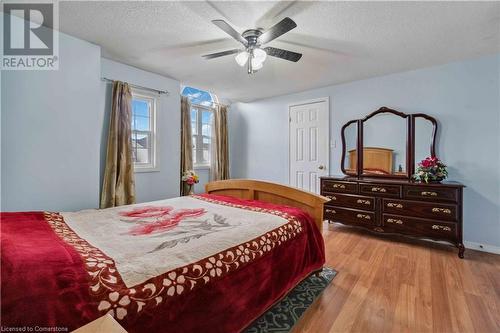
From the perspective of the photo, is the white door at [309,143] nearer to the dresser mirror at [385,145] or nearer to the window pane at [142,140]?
the dresser mirror at [385,145]

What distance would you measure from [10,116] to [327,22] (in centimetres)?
306

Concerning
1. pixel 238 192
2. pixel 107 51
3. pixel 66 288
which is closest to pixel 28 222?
pixel 66 288

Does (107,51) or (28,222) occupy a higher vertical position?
(107,51)

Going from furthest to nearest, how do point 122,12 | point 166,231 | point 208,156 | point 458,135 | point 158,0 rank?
1. point 208,156
2. point 458,135
3. point 122,12
4. point 158,0
5. point 166,231

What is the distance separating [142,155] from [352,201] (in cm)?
319

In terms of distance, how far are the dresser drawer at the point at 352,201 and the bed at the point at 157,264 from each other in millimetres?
1545

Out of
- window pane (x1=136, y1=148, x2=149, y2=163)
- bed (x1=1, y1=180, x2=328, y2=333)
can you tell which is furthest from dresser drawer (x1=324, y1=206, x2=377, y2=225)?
window pane (x1=136, y1=148, x2=149, y2=163)

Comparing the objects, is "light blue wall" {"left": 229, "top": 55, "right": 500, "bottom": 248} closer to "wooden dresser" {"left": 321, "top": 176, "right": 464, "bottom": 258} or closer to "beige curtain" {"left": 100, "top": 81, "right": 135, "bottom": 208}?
"wooden dresser" {"left": 321, "top": 176, "right": 464, "bottom": 258}

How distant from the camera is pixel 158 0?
6.18 feet

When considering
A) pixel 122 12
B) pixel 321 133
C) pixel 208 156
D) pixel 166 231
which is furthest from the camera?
pixel 208 156

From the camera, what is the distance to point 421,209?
2.86 metres

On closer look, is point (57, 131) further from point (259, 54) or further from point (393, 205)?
point (393, 205)

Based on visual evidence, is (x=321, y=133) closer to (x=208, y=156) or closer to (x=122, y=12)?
(x=208, y=156)

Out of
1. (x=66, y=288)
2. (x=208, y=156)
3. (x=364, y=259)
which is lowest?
(x=364, y=259)
